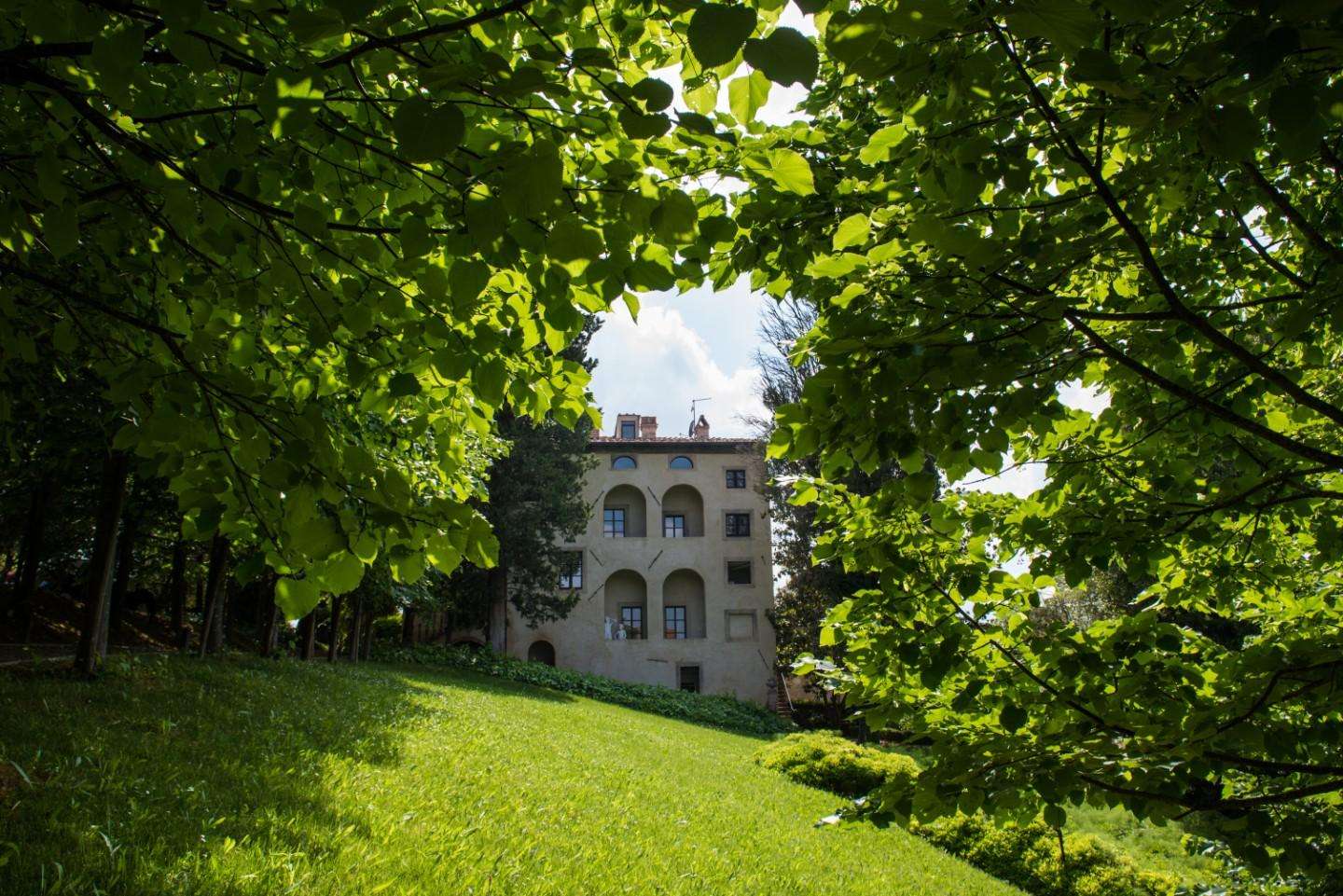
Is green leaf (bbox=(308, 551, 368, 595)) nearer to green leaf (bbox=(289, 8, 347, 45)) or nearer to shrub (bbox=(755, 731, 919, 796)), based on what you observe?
green leaf (bbox=(289, 8, 347, 45))

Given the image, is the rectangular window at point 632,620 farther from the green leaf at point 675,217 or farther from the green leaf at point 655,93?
the green leaf at point 655,93

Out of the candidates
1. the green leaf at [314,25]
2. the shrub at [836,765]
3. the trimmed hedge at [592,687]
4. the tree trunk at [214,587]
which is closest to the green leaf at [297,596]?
the green leaf at [314,25]

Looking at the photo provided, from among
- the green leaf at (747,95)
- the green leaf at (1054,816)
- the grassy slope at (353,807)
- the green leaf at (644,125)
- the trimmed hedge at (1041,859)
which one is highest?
the green leaf at (747,95)

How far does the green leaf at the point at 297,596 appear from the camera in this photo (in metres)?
2.46

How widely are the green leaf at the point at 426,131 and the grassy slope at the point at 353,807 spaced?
12.3ft

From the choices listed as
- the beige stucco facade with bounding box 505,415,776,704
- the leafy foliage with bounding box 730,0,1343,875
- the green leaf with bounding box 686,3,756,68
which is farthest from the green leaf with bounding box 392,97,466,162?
the beige stucco facade with bounding box 505,415,776,704

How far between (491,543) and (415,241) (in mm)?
996

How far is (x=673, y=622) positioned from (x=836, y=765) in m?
19.6

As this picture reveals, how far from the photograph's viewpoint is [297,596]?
8.15 feet

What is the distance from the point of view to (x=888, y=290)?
98.2 inches

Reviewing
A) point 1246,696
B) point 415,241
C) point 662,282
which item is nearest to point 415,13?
point 415,241

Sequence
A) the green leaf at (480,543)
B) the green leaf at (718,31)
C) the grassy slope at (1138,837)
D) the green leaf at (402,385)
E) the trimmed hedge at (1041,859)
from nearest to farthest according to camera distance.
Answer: the green leaf at (718,31) < the green leaf at (480,543) < the green leaf at (402,385) < the trimmed hedge at (1041,859) < the grassy slope at (1138,837)

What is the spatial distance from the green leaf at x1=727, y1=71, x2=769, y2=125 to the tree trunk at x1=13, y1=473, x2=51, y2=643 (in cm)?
1402

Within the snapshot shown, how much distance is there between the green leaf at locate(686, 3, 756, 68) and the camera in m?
1.41
